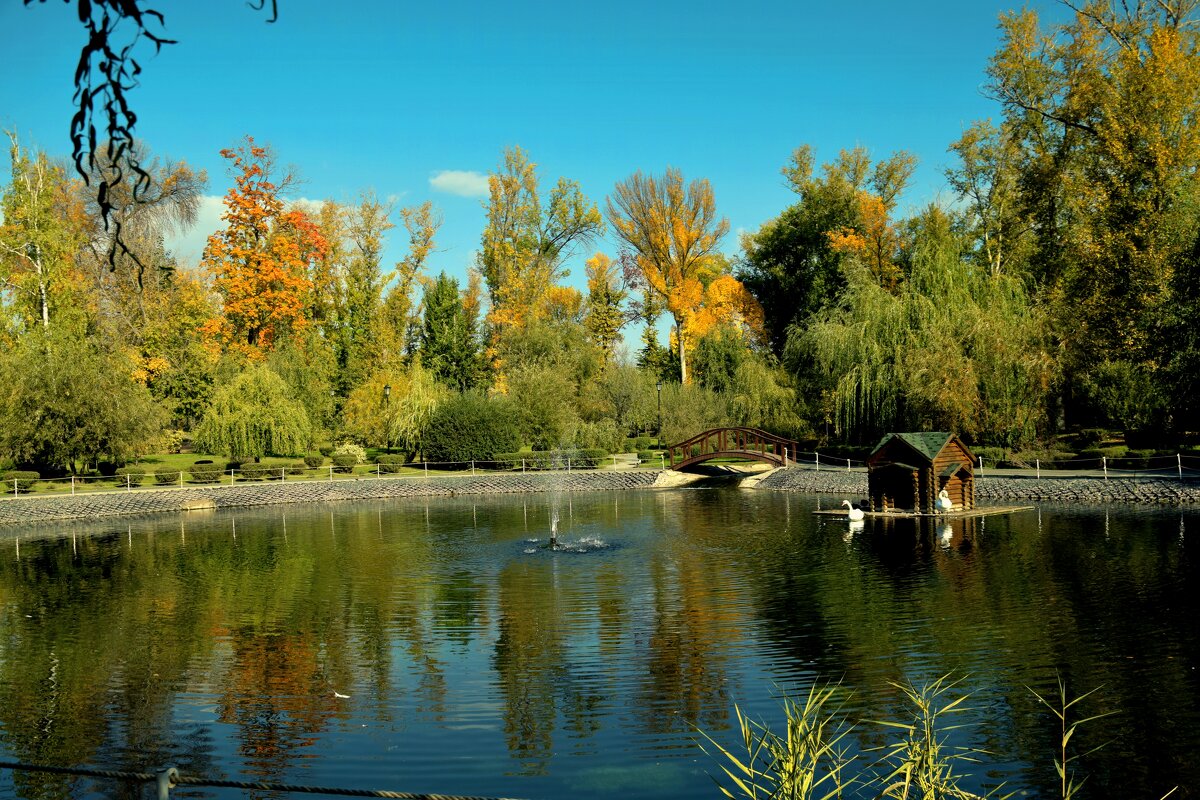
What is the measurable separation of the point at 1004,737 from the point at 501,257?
50.4 metres

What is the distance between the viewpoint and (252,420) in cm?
4194

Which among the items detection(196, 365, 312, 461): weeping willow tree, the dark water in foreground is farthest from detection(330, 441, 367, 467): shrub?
the dark water in foreground

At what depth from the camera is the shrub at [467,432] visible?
145 ft

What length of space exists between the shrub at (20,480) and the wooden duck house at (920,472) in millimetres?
30988

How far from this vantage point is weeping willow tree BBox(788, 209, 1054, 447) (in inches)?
1346

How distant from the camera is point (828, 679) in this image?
39.9 feet

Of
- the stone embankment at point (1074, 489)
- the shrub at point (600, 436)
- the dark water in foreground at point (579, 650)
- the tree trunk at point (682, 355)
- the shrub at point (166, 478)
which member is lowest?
the dark water in foreground at point (579, 650)

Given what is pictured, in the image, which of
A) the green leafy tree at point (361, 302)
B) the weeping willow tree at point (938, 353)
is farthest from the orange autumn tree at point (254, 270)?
the weeping willow tree at point (938, 353)

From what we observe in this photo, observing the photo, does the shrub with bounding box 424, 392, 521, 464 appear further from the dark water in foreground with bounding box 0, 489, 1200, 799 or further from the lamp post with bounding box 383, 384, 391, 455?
the dark water in foreground with bounding box 0, 489, 1200, 799

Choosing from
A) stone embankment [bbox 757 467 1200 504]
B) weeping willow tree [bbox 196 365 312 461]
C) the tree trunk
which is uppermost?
the tree trunk

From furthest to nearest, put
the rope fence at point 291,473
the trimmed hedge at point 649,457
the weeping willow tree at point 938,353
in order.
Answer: the trimmed hedge at point 649,457 < the rope fence at point 291,473 < the weeping willow tree at point 938,353

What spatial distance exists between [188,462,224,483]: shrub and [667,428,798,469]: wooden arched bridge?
19.8 metres

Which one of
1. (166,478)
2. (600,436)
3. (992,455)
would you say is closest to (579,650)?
(992,455)

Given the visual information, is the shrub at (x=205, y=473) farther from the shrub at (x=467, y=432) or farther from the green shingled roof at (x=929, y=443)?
the green shingled roof at (x=929, y=443)
